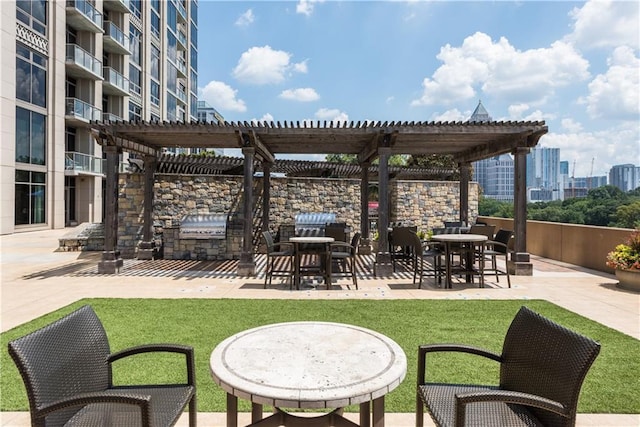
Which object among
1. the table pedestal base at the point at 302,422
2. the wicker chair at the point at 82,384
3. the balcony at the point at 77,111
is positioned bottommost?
the table pedestal base at the point at 302,422

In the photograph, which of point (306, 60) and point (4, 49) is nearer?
point (4, 49)

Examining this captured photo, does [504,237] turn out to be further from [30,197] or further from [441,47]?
[30,197]

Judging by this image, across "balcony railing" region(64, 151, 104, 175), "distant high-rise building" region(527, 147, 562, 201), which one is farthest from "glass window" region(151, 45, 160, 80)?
"distant high-rise building" region(527, 147, 562, 201)

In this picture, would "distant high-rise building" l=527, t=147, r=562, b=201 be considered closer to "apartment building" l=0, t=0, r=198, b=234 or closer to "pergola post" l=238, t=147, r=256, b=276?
"apartment building" l=0, t=0, r=198, b=234

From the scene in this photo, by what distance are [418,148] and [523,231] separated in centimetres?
351

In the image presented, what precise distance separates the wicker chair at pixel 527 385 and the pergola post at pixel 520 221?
6.75 meters

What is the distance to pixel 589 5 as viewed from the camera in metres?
8.11

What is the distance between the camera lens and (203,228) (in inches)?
390

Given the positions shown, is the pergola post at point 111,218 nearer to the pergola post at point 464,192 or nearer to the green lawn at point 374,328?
the green lawn at point 374,328

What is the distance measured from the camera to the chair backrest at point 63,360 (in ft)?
5.09

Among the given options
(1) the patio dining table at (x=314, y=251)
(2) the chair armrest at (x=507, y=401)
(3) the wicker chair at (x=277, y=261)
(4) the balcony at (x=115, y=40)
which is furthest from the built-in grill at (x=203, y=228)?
(4) the balcony at (x=115, y=40)

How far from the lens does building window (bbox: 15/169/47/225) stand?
16406 millimetres

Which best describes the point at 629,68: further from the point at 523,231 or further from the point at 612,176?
the point at 612,176

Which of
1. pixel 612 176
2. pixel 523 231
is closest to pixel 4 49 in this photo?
pixel 523 231
